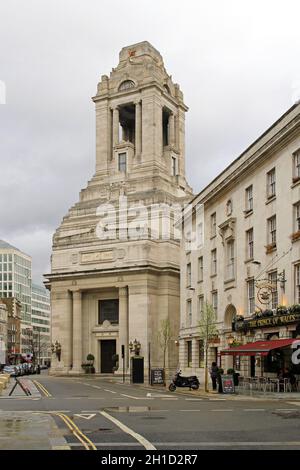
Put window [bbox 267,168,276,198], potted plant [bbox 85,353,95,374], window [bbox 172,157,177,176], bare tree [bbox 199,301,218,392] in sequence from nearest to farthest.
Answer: window [bbox 267,168,276,198] → bare tree [bbox 199,301,218,392] → potted plant [bbox 85,353,95,374] → window [bbox 172,157,177,176]

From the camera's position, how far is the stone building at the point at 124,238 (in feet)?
243

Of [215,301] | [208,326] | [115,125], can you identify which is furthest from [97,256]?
[208,326]

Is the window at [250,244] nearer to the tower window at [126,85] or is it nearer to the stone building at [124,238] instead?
the stone building at [124,238]

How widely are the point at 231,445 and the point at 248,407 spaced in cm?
1204

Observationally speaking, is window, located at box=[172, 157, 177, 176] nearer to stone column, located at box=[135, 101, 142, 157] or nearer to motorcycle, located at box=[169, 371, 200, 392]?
stone column, located at box=[135, 101, 142, 157]

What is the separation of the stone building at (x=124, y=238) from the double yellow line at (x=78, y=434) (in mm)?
46723

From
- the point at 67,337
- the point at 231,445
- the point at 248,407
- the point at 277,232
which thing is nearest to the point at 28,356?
the point at 67,337

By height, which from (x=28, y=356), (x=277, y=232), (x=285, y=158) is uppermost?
(x=285, y=158)

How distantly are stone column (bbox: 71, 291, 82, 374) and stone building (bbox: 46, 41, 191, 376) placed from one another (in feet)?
0.38

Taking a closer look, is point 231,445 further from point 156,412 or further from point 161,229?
point 161,229

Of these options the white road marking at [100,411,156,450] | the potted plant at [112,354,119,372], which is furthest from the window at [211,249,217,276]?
the white road marking at [100,411,156,450]

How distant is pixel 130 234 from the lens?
76.0 meters

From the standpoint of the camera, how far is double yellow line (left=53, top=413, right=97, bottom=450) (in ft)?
47.4
